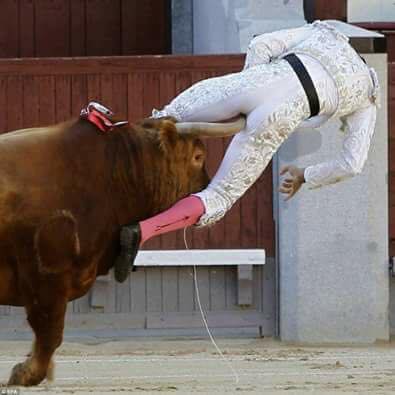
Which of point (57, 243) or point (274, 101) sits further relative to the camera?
point (274, 101)

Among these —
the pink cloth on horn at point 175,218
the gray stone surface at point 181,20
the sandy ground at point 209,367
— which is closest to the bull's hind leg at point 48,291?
the pink cloth on horn at point 175,218

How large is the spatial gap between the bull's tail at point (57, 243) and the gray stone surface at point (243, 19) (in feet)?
18.3

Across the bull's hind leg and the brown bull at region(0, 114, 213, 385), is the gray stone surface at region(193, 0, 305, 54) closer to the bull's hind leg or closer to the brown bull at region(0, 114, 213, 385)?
the brown bull at region(0, 114, 213, 385)

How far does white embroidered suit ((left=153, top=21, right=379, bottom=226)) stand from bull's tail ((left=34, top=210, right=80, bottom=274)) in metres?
0.59

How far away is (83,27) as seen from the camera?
47.9ft

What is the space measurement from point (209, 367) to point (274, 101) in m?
3.31

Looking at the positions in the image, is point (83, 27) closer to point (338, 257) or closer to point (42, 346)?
point (338, 257)

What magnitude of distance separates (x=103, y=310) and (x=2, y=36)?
4.47 metres

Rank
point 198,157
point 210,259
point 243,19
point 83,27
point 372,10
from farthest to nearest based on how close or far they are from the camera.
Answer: point 83,27 < point 372,10 < point 243,19 < point 210,259 < point 198,157

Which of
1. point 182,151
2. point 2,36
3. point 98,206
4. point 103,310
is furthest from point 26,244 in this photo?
point 2,36

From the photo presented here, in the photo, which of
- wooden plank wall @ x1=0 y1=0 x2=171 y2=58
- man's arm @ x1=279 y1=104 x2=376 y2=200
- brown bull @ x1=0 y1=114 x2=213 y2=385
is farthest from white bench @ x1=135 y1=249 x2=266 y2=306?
brown bull @ x1=0 y1=114 x2=213 y2=385

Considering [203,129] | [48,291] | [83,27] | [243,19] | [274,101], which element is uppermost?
[83,27]

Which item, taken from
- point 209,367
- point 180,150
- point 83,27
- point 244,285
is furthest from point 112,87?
point 180,150

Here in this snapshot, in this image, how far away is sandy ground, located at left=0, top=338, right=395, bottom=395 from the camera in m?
8.00
